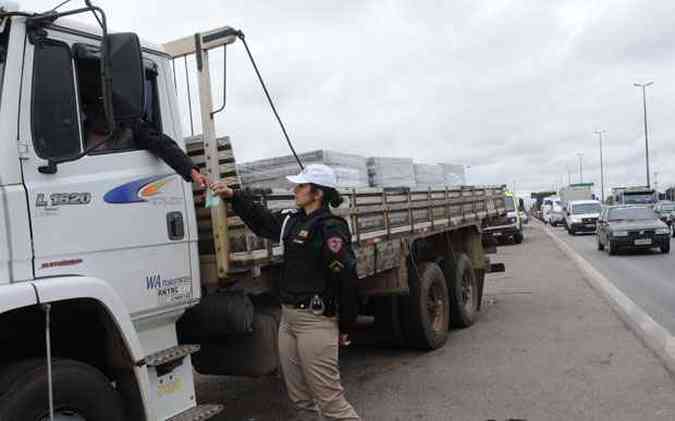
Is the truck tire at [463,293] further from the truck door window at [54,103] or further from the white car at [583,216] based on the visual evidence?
the white car at [583,216]


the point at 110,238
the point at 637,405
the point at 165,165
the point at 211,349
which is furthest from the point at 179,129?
the point at 637,405

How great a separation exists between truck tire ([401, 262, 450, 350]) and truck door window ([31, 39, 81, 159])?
4.59 m

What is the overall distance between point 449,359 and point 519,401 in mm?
1637

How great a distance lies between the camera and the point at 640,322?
8.37 meters

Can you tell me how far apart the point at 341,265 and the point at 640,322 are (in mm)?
5971

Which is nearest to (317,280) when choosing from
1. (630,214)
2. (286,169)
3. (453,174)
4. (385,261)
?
(286,169)

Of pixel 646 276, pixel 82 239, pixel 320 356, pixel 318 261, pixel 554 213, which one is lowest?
pixel 554 213

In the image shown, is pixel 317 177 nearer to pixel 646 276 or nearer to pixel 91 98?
pixel 91 98

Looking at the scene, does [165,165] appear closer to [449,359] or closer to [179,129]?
[179,129]

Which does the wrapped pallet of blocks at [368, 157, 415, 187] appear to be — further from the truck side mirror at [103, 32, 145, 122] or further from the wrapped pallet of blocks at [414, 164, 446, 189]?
the truck side mirror at [103, 32, 145, 122]

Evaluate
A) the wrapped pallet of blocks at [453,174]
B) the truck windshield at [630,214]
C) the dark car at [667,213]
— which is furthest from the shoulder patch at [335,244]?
the dark car at [667,213]

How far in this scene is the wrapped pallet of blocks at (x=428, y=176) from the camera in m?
8.56

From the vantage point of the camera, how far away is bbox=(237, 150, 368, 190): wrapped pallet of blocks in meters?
5.71

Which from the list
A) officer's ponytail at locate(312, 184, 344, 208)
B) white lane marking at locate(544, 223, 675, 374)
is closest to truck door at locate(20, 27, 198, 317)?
officer's ponytail at locate(312, 184, 344, 208)
